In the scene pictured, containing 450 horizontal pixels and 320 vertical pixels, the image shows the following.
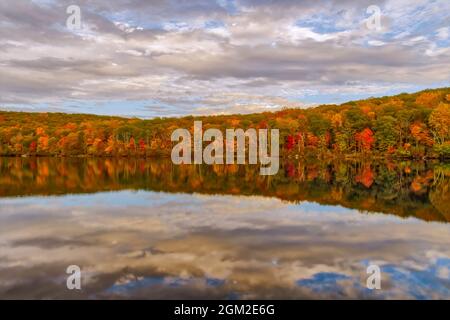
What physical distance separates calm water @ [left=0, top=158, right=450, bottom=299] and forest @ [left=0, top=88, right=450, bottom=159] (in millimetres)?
56034

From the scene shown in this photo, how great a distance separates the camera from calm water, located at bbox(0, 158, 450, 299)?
24.9 ft

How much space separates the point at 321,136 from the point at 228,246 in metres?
73.1

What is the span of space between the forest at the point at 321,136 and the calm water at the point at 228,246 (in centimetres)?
5603

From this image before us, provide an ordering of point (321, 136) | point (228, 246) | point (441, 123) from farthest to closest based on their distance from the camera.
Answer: point (321, 136) < point (441, 123) < point (228, 246)

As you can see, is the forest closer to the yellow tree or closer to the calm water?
the yellow tree

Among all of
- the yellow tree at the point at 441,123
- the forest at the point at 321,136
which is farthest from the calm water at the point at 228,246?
the forest at the point at 321,136

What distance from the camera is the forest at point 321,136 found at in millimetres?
70375

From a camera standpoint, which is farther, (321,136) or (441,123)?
(321,136)

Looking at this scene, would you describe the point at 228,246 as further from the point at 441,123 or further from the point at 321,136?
the point at 321,136

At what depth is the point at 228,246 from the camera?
1067cm

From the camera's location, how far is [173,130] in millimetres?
101625

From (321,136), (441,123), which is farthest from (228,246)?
(321,136)

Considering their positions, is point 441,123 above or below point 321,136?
above
